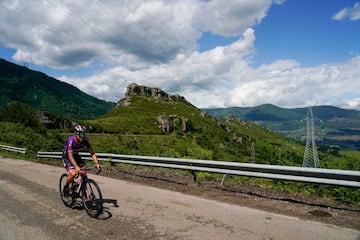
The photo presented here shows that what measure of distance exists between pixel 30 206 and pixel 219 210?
5.63 meters

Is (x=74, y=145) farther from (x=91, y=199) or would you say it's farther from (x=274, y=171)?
(x=274, y=171)

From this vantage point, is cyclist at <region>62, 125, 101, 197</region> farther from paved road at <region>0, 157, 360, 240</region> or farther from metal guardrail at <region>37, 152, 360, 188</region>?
metal guardrail at <region>37, 152, 360, 188</region>

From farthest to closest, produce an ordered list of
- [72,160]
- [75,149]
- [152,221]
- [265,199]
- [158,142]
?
[158,142] < [265,199] < [75,149] < [72,160] < [152,221]

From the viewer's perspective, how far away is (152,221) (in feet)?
23.6

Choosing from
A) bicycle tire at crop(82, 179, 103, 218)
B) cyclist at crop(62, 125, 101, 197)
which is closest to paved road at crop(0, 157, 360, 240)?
bicycle tire at crop(82, 179, 103, 218)

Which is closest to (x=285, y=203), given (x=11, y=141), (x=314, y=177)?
(x=314, y=177)

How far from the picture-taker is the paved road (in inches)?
244

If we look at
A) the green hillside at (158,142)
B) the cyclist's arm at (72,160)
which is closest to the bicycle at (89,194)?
the cyclist's arm at (72,160)

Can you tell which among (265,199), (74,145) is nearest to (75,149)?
(74,145)

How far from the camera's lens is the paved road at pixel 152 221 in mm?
6207

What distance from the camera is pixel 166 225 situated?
22.5 feet

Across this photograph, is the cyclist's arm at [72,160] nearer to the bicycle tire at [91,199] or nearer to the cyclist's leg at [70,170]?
the cyclist's leg at [70,170]

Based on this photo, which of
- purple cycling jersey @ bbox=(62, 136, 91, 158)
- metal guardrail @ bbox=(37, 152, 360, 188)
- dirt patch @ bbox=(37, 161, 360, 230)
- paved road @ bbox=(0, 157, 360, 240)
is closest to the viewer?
paved road @ bbox=(0, 157, 360, 240)

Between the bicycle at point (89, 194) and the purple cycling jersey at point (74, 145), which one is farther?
the purple cycling jersey at point (74, 145)
